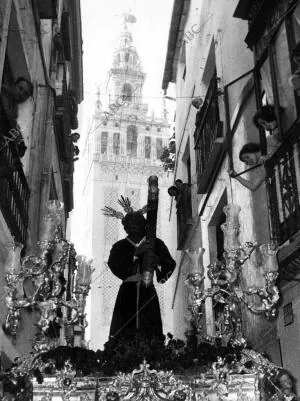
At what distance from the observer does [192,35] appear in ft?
44.5

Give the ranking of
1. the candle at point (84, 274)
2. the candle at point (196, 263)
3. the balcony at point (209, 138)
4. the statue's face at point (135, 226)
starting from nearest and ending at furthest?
1. the candle at point (84, 274)
2. the candle at point (196, 263)
3. the statue's face at point (135, 226)
4. the balcony at point (209, 138)

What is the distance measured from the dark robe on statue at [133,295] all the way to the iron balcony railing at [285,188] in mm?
1335

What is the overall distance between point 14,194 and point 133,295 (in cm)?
332

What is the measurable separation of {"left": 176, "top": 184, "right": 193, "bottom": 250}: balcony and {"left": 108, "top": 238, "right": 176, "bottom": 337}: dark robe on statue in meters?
6.30

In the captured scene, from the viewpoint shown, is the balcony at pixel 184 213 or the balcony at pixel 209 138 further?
the balcony at pixel 184 213

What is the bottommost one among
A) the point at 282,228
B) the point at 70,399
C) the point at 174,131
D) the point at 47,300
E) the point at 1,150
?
the point at 70,399

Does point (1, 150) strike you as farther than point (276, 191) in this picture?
Yes

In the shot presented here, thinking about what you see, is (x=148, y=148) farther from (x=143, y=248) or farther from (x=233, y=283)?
(x=233, y=283)

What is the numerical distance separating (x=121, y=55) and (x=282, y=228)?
6.65m

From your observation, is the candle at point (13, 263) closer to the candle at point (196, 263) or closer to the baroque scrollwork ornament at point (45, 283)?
the baroque scrollwork ornament at point (45, 283)

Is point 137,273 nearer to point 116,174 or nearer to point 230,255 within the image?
point 230,255

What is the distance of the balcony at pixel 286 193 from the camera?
250 inches

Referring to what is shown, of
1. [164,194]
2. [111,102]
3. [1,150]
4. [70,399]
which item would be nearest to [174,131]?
[164,194]

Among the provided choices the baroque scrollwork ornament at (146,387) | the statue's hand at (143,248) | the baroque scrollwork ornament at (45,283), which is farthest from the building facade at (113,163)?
the baroque scrollwork ornament at (146,387)
